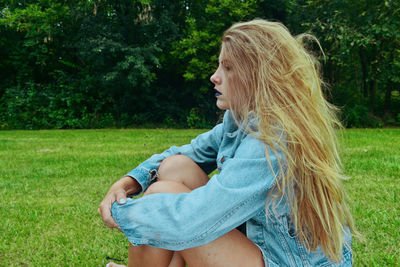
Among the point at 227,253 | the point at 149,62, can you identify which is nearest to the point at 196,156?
the point at 227,253

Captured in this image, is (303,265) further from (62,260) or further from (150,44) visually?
(150,44)

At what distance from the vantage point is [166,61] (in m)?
15.8

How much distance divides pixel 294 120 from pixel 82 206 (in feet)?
8.66

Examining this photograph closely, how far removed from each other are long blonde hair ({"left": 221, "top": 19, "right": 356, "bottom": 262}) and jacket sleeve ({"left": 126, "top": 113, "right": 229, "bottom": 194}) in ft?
1.75

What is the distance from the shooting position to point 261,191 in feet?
4.20

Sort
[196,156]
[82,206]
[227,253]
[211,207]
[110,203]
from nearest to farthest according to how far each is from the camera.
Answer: [211,207] < [227,253] < [110,203] < [196,156] < [82,206]

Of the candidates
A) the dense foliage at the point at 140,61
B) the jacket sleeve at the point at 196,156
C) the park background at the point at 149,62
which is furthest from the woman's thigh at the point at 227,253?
the dense foliage at the point at 140,61

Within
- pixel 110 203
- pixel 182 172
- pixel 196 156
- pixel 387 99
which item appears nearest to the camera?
pixel 110 203

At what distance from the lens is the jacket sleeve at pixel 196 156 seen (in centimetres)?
195

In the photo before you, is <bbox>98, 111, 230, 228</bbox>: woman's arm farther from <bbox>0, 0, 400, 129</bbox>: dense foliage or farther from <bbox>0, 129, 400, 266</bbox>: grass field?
<bbox>0, 0, 400, 129</bbox>: dense foliage

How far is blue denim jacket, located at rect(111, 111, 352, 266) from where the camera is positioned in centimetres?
125

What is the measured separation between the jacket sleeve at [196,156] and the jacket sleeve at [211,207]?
0.63 m

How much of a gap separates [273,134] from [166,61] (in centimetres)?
→ 1485

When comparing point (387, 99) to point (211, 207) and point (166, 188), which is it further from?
point (211, 207)
